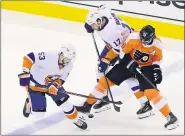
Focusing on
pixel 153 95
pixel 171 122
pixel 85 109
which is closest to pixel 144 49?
pixel 153 95

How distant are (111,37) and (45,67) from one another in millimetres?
563

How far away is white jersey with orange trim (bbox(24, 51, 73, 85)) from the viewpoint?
11.5ft

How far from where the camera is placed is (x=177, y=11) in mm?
5223

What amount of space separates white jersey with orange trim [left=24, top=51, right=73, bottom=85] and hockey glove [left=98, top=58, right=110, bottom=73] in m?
0.37

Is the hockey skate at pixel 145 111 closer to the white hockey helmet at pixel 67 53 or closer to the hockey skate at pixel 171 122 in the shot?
the hockey skate at pixel 171 122

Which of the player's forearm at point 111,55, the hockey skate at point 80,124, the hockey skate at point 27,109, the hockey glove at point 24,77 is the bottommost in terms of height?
the hockey skate at point 80,124

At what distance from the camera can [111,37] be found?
3.88 meters

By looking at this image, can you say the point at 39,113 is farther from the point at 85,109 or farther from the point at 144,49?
the point at 144,49

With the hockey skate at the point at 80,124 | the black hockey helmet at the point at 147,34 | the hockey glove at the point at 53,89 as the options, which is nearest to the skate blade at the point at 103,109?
the hockey skate at the point at 80,124

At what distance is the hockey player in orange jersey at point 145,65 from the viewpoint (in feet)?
11.8

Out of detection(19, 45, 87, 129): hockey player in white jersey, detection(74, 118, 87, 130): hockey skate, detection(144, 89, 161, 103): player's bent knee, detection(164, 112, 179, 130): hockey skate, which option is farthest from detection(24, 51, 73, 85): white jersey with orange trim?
detection(164, 112, 179, 130): hockey skate

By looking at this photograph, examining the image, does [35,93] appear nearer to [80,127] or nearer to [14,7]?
[80,127]

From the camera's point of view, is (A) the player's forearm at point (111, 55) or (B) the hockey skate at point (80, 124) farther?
(A) the player's forearm at point (111, 55)

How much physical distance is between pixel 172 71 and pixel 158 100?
1058 mm
